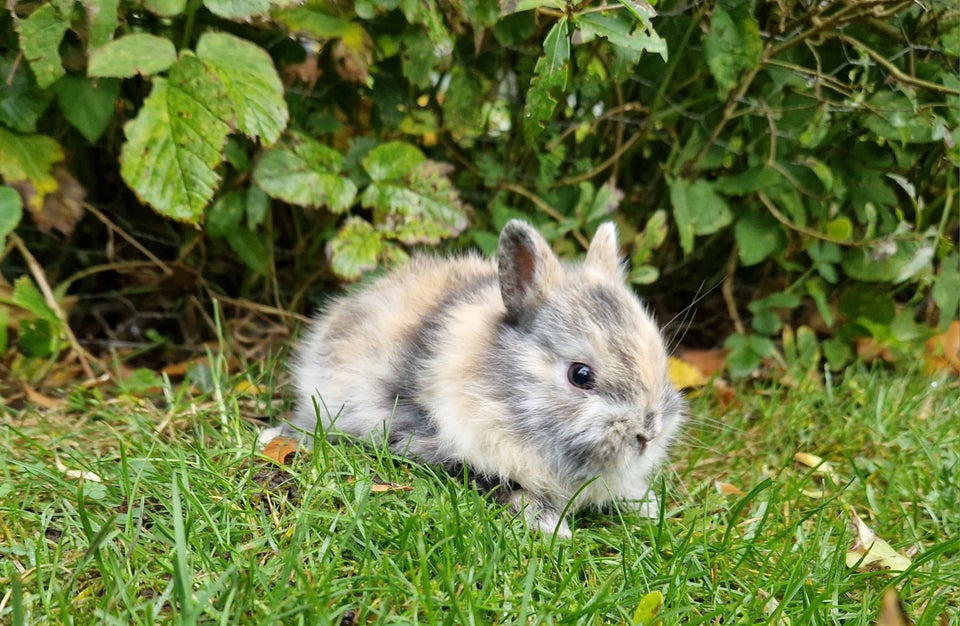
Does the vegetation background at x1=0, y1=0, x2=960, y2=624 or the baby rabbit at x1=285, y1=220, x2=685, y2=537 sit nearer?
the vegetation background at x1=0, y1=0, x2=960, y2=624

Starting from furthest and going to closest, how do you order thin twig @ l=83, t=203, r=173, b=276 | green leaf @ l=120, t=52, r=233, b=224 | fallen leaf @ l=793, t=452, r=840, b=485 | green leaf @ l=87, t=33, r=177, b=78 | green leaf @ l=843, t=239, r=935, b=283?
green leaf @ l=843, t=239, r=935, b=283
thin twig @ l=83, t=203, r=173, b=276
fallen leaf @ l=793, t=452, r=840, b=485
green leaf @ l=120, t=52, r=233, b=224
green leaf @ l=87, t=33, r=177, b=78

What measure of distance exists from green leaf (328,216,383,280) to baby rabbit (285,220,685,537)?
0.52 m

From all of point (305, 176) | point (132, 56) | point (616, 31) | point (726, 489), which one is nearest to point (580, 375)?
point (726, 489)

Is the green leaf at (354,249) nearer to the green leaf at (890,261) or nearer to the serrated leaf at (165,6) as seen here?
the serrated leaf at (165,6)

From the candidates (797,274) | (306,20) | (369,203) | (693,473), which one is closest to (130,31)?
(306,20)

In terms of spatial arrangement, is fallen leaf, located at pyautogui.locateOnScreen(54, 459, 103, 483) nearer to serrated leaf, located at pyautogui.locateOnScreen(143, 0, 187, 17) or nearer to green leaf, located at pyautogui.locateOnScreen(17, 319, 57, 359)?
green leaf, located at pyautogui.locateOnScreen(17, 319, 57, 359)

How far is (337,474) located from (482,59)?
6.75ft

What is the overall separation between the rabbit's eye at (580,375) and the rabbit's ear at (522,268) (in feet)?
0.81

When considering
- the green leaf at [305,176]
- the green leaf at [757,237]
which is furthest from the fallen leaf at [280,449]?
the green leaf at [757,237]

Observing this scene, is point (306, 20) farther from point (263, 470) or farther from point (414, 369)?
point (263, 470)

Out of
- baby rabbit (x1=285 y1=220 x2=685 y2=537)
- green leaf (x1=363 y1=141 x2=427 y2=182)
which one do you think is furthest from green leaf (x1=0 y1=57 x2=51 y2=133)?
baby rabbit (x1=285 y1=220 x2=685 y2=537)

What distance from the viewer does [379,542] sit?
2102 mm

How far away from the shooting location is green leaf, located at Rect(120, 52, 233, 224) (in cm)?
272

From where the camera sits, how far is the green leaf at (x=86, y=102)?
9.57 feet
